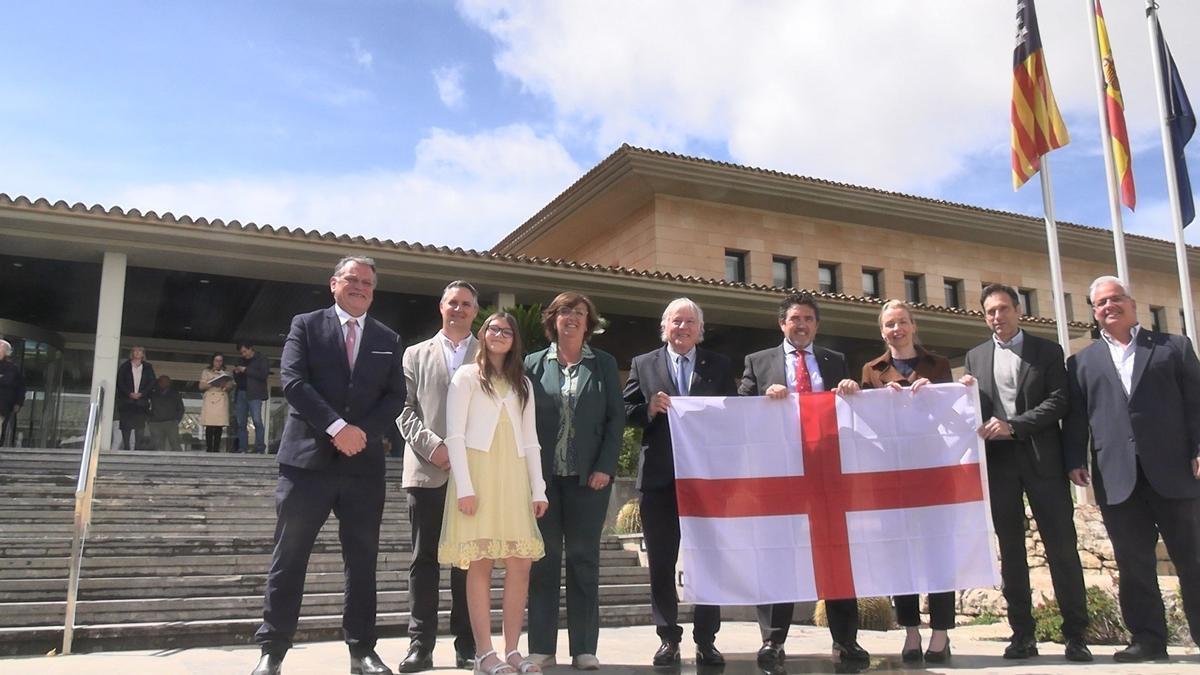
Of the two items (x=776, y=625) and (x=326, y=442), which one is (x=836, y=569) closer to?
(x=776, y=625)

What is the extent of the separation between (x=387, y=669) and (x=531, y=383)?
5.04 ft

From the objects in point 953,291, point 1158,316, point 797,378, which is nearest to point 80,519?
point 797,378

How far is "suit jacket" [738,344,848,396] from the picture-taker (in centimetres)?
497

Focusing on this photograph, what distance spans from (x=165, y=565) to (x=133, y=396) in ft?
23.2

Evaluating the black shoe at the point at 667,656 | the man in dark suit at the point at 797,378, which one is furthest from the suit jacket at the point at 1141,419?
the black shoe at the point at 667,656

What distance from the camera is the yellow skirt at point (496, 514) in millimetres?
4070

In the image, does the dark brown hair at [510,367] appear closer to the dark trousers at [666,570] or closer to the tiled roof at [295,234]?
the dark trousers at [666,570]

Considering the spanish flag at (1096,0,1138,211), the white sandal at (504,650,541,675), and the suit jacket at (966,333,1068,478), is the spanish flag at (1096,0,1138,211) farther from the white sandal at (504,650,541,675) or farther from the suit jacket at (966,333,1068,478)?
the white sandal at (504,650,541,675)

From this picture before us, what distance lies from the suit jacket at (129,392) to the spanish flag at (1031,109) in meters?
13.0

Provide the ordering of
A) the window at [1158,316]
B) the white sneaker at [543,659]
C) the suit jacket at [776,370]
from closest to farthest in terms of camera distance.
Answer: the white sneaker at [543,659] → the suit jacket at [776,370] → the window at [1158,316]

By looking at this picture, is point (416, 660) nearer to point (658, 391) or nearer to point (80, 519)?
point (658, 391)

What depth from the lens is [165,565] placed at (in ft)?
22.7

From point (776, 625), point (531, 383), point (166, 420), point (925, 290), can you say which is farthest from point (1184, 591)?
point (925, 290)

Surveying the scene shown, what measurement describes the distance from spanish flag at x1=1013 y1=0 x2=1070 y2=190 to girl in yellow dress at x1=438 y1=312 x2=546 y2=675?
9.65 metres
